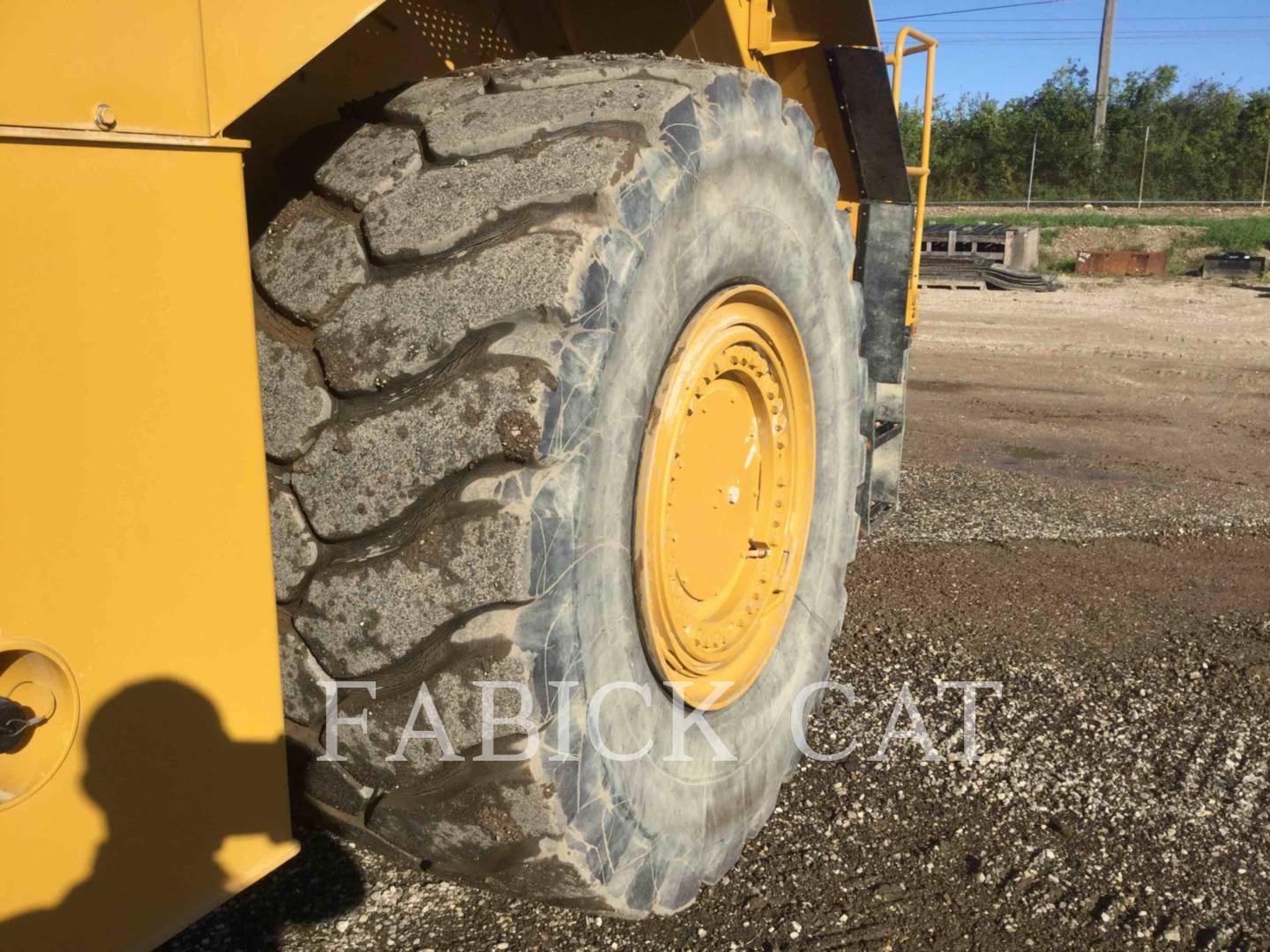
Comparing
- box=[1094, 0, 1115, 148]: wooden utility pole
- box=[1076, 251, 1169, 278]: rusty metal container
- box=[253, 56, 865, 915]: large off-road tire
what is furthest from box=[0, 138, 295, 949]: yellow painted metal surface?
box=[1094, 0, 1115, 148]: wooden utility pole

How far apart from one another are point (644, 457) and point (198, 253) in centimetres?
74

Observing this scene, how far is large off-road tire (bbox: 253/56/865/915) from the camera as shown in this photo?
1.49 m

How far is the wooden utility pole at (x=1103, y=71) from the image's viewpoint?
35.5m

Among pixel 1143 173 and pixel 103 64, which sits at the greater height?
pixel 1143 173

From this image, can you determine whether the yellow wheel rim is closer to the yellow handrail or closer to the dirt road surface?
the dirt road surface

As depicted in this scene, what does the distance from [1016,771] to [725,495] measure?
128cm

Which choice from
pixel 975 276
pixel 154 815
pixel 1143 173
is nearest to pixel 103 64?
pixel 154 815

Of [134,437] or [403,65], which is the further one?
[403,65]

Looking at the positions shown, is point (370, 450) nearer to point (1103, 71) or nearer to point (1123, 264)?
point (1123, 264)

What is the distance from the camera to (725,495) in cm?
226

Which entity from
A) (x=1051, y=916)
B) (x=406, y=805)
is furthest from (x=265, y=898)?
(x=1051, y=916)

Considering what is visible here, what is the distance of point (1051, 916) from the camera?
2.37m

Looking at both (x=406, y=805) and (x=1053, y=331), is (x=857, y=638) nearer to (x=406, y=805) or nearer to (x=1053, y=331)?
(x=406, y=805)

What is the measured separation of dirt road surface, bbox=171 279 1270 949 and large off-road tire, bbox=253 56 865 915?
0.68 metres
